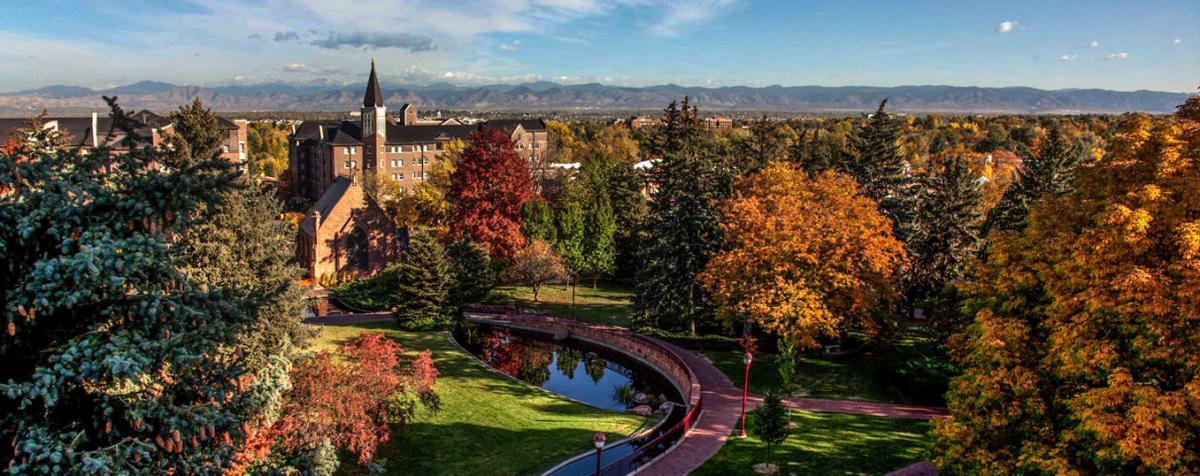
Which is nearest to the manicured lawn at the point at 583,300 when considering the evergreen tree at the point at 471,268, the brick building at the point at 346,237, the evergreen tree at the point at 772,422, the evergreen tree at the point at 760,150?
the evergreen tree at the point at 471,268

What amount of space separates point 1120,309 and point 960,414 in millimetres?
4594

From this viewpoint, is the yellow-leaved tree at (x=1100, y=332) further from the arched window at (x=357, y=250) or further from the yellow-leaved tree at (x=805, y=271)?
the arched window at (x=357, y=250)

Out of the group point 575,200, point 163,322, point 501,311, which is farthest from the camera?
point 575,200

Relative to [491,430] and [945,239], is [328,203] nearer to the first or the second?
[491,430]

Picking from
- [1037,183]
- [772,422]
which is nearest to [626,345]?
[772,422]

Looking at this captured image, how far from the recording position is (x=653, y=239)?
40.6 m

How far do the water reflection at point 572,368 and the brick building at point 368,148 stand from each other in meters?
50.1

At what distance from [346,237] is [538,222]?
46.2ft

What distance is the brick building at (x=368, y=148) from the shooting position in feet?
298

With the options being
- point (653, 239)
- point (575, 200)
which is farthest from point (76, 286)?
point (575, 200)

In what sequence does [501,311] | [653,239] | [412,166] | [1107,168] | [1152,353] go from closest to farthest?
[1152,353], [1107,168], [653,239], [501,311], [412,166]

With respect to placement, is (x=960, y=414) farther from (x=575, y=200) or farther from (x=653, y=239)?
(x=575, y=200)

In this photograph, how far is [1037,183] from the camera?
128 feet

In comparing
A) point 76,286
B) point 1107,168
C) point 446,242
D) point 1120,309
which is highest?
point 1107,168
